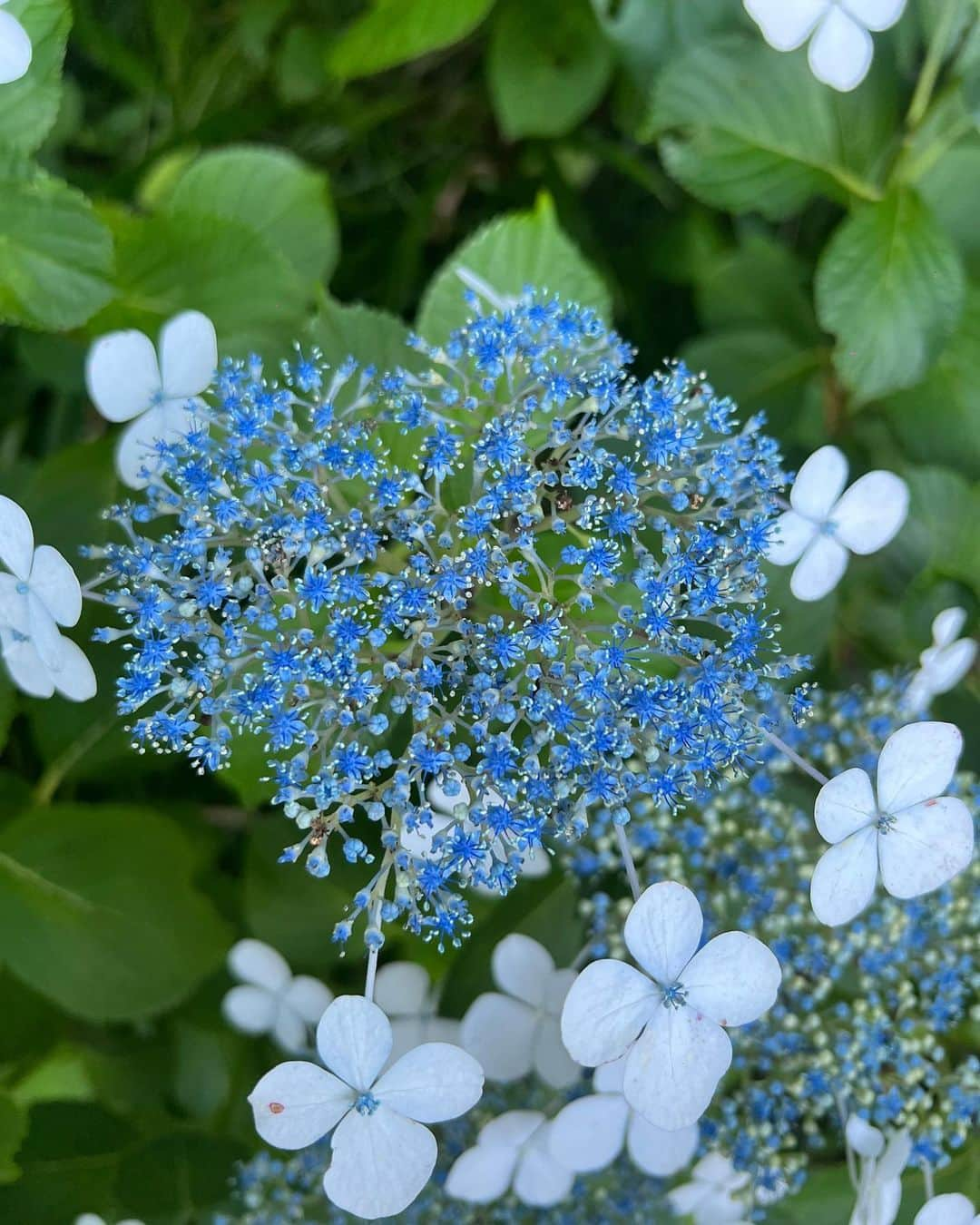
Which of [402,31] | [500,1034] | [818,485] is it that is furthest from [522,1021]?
[402,31]

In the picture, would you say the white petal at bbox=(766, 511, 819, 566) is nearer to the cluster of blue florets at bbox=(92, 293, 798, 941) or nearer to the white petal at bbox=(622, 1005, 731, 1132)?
the cluster of blue florets at bbox=(92, 293, 798, 941)

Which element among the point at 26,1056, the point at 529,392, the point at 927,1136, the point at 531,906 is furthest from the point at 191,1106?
the point at 529,392

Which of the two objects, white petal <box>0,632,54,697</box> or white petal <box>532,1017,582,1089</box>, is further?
white petal <box>532,1017,582,1089</box>

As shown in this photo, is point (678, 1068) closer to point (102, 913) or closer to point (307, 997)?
point (307, 997)

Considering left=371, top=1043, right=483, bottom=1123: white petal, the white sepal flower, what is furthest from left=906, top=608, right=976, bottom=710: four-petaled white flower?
left=371, top=1043, right=483, bottom=1123: white petal

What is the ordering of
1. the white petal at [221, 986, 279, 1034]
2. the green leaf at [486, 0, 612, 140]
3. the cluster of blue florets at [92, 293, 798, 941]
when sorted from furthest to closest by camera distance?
the green leaf at [486, 0, 612, 140] → the white petal at [221, 986, 279, 1034] → the cluster of blue florets at [92, 293, 798, 941]

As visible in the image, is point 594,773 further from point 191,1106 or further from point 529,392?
point 191,1106
